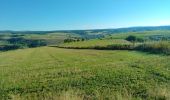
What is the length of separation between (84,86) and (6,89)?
173 inches

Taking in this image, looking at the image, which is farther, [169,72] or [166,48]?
[166,48]

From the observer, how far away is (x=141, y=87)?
1474 centimetres

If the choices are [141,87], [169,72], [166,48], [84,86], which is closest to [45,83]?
[84,86]

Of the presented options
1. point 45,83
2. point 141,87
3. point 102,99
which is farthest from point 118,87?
point 45,83

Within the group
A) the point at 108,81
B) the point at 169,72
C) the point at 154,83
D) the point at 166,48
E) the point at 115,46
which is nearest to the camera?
the point at 154,83

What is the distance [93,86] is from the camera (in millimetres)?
15508

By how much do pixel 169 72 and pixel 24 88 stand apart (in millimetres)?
9816

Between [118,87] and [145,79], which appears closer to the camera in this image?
[118,87]

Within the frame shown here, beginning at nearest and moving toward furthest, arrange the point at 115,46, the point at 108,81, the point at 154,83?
the point at 154,83, the point at 108,81, the point at 115,46

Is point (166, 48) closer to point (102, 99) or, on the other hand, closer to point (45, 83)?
point (45, 83)

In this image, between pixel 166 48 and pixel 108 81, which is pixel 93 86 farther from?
pixel 166 48

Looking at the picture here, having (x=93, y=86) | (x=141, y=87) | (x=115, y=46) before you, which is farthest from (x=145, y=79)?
(x=115, y=46)

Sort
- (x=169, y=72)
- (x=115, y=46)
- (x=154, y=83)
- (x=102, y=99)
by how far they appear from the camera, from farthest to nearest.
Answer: (x=115, y=46), (x=169, y=72), (x=154, y=83), (x=102, y=99)

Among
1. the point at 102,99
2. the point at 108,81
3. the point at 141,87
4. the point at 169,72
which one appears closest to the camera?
the point at 102,99
